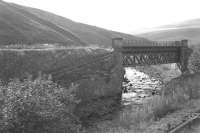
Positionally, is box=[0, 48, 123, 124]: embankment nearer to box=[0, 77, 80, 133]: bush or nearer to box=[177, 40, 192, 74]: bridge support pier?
box=[0, 77, 80, 133]: bush

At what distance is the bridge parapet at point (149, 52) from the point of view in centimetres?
3975

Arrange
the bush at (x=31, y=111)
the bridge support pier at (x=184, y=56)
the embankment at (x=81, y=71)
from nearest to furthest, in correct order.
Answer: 1. the bush at (x=31, y=111)
2. the embankment at (x=81, y=71)
3. the bridge support pier at (x=184, y=56)

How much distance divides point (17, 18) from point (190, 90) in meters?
72.8

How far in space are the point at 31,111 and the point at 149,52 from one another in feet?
108

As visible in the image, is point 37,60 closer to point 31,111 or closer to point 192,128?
point 31,111

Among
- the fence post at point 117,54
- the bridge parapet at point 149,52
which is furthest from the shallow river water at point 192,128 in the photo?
the bridge parapet at point 149,52

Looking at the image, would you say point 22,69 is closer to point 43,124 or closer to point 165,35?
point 43,124

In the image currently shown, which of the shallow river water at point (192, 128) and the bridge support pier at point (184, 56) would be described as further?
the bridge support pier at point (184, 56)

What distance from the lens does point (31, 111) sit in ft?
51.3

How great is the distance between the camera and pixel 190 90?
91.8 ft

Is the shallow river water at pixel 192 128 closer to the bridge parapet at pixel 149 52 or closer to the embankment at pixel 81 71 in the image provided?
the embankment at pixel 81 71

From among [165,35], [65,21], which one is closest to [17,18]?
[65,21]

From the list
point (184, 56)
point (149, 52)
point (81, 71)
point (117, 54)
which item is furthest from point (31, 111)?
point (184, 56)

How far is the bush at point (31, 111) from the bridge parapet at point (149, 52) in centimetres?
2263
